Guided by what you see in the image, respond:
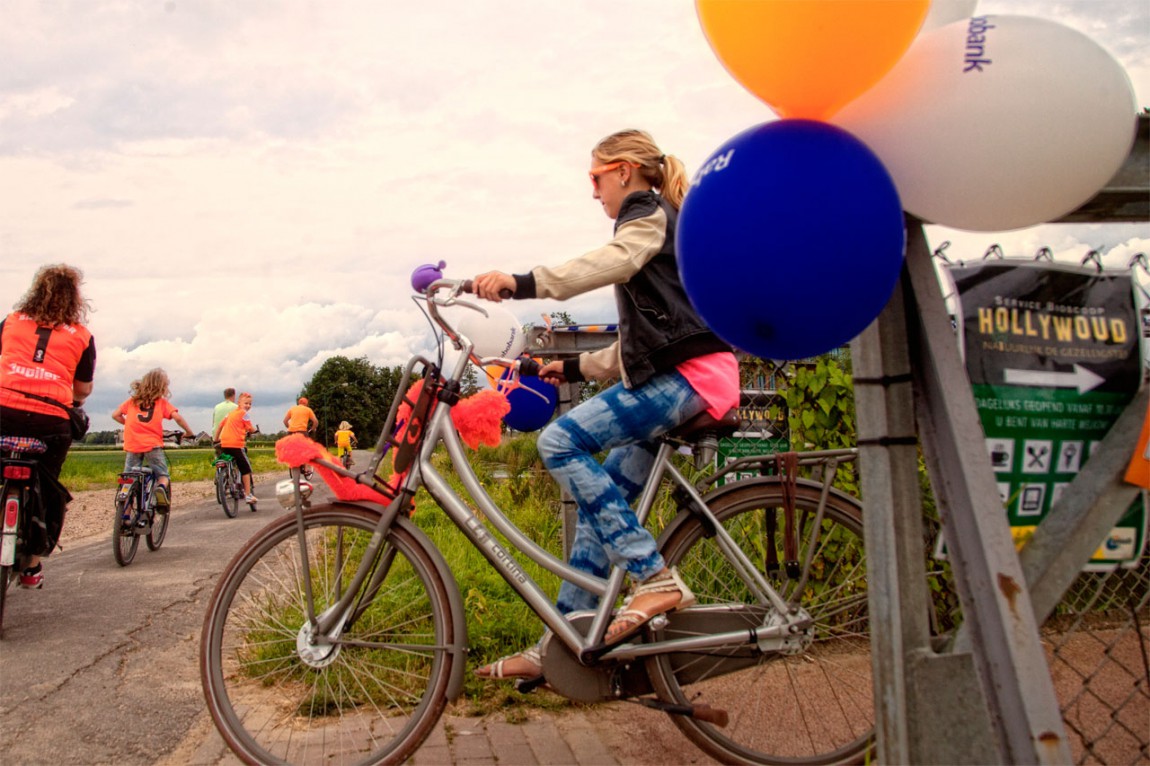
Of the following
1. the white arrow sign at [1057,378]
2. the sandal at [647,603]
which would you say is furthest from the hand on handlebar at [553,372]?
the white arrow sign at [1057,378]

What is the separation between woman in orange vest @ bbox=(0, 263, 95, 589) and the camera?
566cm

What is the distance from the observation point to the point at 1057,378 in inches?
68.7

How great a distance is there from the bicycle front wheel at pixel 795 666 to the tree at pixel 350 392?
73.8 meters

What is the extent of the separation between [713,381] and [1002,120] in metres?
1.53

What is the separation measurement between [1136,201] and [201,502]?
16.5 meters

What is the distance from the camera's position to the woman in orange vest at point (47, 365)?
5.66 m

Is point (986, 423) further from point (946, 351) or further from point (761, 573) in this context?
point (761, 573)

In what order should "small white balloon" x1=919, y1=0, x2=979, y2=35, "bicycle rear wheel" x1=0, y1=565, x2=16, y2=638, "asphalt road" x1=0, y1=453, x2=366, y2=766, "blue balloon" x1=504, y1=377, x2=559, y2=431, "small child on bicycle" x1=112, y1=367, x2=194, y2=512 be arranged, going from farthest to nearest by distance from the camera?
"small child on bicycle" x1=112, y1=367, x2=194, y2=512
"bicycle rear wheel" x1=0, y1=565, x2=16, y2=638
"blue balloon" x1=504, y1=377, x2=559, y2=431
"asphalt road" x1=0, y1=453, x2=366, y2=766
"small white balloon" x1=919, y1=0, x2=979, y2=35

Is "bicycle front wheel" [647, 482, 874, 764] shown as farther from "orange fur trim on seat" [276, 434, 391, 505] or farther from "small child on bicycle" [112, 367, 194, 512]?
"small child on bicycle" [112, 367, 194, 512]

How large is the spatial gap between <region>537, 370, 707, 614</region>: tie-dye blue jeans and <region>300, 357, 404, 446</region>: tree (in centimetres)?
7384

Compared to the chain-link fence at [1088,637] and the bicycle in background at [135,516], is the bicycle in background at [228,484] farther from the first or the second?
the chain-link fence at [1088,637]

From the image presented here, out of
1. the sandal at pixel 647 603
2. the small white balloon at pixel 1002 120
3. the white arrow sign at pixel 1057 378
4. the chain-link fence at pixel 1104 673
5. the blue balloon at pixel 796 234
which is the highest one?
the small white balloon at pixel 1002 120

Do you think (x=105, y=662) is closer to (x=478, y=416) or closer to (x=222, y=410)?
(x=478, y=416)

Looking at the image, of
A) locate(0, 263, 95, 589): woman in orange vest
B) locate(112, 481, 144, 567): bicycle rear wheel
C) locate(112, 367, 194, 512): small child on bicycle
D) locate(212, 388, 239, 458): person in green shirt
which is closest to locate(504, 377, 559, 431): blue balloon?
locate(0, 263, 95, 589): woman in orange vest
